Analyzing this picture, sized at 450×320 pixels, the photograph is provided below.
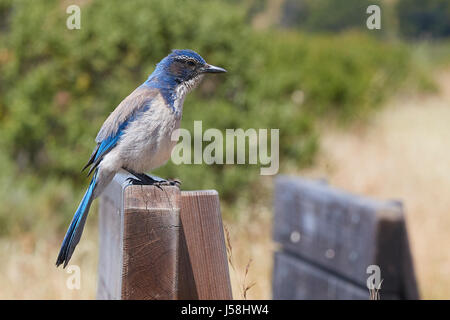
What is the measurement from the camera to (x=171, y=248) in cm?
185

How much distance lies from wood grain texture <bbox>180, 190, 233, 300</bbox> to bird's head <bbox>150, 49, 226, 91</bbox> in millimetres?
602

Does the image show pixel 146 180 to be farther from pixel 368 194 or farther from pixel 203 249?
pixel 368 194

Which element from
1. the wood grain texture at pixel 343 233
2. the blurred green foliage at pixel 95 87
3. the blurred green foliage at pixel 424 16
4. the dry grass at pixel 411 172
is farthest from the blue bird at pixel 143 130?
the blurred green foliage at pixel 424 16

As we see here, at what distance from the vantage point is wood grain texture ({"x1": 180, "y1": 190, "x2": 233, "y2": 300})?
193 cm

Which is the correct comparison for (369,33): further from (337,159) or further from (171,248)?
(171,248)

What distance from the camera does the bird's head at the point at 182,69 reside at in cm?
237

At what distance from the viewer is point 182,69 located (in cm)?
243

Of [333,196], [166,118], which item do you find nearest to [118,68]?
[333,196]

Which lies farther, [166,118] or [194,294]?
[166,118]

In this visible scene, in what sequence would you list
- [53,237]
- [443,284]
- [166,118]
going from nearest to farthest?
[166,118] → [443,284] → [53,237]

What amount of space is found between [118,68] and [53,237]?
1.71m

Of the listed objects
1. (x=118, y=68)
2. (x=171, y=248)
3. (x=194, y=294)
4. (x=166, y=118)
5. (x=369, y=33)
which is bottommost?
(x=194, y=294)

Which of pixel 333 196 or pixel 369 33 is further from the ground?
pixel 369 33

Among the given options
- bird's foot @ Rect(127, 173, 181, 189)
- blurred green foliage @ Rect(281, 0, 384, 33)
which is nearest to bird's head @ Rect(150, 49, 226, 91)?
bird's foot @ Rect(127, 173, 181, 189)
